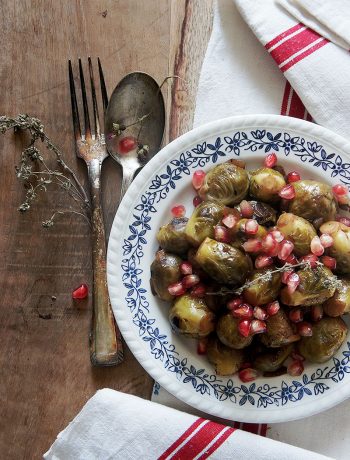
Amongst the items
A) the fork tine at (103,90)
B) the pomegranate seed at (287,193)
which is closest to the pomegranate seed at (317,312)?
the pomegranate seed at (287,193)

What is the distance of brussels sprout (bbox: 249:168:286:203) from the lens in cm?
244

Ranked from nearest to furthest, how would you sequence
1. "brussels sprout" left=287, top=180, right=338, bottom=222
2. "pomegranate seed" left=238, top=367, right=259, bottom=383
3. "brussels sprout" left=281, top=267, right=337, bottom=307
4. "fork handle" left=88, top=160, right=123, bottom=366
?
"brussels sprout" left=281, top=267, right=337, bottom=307 → "brussels sprout" left=287, top=180, right=338, bottom=222 → "pomegranate seed" left=238, top=367, right=259, bottom=383 → "fork handle" left=88, top=160, right=123, bottom=366

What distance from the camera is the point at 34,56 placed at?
2.75 meters

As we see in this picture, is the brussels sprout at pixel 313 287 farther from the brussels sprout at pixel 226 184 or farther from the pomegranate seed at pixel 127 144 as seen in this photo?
the pomegranate seed at pixel 127 144

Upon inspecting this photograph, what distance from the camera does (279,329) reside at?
7.74ft

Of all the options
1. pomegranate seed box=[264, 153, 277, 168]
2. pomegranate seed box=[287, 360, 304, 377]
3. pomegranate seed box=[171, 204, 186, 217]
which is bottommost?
pomegranate seed box=[287, 360, 304, 377]

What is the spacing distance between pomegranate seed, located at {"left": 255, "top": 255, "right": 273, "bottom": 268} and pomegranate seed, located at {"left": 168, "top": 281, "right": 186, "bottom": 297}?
292mm

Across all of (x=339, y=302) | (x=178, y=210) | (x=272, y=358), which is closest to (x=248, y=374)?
(x=272, y=358)

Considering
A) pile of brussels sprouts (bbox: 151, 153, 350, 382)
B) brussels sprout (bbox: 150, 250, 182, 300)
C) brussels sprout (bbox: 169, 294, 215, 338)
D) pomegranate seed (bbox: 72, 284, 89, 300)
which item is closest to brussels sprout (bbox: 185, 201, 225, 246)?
pile of brussels sprouts (bbox: 151, 153, 350, 382)

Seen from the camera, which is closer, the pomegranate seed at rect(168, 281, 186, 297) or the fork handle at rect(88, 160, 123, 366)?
the pomegranate seed at rect(168, 281, 186, 297)

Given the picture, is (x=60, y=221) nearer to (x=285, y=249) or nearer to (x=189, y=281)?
(x=189, y=281)

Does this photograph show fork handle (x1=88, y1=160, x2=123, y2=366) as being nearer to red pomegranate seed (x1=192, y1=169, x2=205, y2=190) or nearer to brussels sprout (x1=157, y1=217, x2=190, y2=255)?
brussels sprout (x1=157, y1=217, x2=190, y2=255)

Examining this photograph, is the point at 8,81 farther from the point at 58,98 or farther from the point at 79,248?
the point at 79,248

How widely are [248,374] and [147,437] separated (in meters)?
0.47
